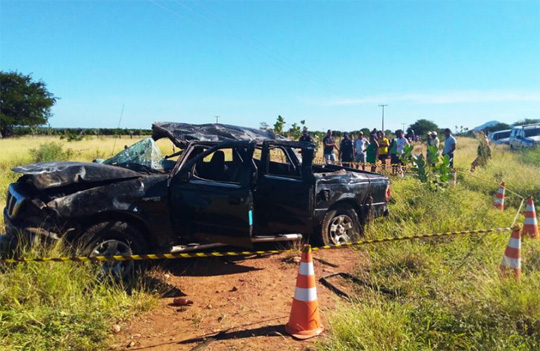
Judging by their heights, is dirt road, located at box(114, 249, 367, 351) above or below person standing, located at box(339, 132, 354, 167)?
below

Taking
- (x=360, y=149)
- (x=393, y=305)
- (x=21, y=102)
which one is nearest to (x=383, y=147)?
(x=360, y=149)

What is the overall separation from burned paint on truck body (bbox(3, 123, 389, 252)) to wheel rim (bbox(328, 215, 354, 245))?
0.84 feet

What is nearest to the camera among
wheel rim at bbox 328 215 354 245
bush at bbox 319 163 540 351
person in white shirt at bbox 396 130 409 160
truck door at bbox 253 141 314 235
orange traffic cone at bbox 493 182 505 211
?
bush at bbox 319 163 540 351

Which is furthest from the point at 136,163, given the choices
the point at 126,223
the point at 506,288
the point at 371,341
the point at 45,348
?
the point at 506,288

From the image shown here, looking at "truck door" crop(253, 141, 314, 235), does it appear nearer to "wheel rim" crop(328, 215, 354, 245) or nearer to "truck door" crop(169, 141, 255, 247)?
"truck door" crop(169, 141, 255, 247)

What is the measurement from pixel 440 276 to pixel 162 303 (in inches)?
124

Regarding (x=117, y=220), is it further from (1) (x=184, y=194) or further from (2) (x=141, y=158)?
(2) (x=141, y=158)

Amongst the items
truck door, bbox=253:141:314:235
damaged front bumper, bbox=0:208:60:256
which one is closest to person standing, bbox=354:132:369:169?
truck door, bbox=253:141:314:235

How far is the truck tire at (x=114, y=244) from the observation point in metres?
4.42

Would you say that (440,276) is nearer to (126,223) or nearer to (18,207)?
(126,223)

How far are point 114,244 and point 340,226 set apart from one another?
3.37m

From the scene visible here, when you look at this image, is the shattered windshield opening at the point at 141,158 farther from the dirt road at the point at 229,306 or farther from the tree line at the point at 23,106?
the tree line at the point at 23,106

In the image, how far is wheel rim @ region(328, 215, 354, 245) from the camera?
6344mm

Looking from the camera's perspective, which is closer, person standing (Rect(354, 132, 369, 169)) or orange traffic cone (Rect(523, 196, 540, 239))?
orange traffic cone (Rect(523, 196, 540, 239))
